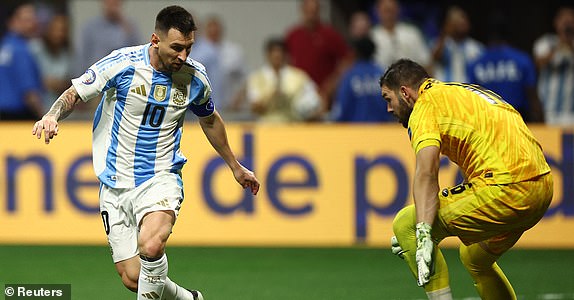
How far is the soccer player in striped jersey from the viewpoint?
26.1 feet

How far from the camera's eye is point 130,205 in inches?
320

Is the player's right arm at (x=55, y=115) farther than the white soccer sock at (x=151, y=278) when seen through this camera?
No

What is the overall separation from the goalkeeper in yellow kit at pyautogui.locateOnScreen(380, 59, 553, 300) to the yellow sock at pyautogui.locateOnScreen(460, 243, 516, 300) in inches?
16.0

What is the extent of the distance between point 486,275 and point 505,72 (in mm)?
6481

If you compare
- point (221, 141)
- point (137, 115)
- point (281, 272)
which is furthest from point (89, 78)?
point (281, 272)

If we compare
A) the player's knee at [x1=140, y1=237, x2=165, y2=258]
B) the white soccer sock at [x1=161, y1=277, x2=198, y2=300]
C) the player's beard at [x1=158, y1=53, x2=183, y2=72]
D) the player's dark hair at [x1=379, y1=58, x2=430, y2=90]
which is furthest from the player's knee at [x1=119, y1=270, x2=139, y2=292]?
the player's dark hair at [x1=379, y1=58, x2=430, y2=90]

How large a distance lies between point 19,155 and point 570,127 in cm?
656

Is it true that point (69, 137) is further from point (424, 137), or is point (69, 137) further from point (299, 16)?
point (424, 137)

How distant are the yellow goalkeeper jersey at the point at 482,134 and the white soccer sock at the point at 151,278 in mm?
1927

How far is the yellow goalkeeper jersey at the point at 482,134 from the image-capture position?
733 cm

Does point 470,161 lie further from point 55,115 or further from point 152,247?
point 55,115

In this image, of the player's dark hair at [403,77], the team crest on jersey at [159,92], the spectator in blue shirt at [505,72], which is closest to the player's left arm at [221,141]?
the team crest on jersey at [159,92]

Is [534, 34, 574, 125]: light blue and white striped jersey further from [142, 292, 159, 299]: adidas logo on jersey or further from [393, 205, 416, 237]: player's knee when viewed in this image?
[142, 292, 159, 299]: adidas logo on jersey

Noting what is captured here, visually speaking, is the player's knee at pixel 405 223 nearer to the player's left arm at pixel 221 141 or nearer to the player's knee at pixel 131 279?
the player's left arm at pixel 221 141
